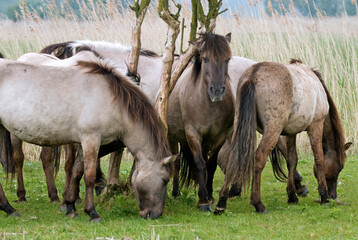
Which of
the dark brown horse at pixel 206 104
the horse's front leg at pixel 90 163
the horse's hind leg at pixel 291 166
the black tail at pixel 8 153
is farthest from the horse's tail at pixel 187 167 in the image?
the black tail at pixel 8 153

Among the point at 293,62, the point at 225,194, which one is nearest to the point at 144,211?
the point at 225,194

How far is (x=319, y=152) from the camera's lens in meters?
7.01

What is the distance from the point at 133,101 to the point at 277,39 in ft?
23.3

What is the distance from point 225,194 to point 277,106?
1193 millimetres

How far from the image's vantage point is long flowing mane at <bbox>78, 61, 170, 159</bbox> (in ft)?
20.0

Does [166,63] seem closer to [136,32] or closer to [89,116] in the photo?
[136,32]

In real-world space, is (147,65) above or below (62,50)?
below

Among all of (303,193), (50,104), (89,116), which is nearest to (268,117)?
(89,116)

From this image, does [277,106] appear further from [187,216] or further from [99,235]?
[99,235]

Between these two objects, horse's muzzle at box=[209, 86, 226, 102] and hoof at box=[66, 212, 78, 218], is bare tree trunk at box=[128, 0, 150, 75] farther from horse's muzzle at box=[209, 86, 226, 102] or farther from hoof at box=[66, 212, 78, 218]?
hoof at box=[66, 212, 78, 218]

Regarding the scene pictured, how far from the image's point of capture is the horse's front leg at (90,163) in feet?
19.4

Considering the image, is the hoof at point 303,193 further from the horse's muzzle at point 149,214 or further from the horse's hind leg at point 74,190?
the horse's hind leg at point 74,190


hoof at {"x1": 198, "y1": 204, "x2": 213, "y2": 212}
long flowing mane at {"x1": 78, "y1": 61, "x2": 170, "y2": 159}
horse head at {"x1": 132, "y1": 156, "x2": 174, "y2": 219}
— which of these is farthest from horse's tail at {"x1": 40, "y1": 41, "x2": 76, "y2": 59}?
hoof at {"x1": 198, "y1": 204, "x2": 213, "y2": 212}

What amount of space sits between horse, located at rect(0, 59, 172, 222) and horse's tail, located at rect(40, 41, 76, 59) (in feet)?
9.12
